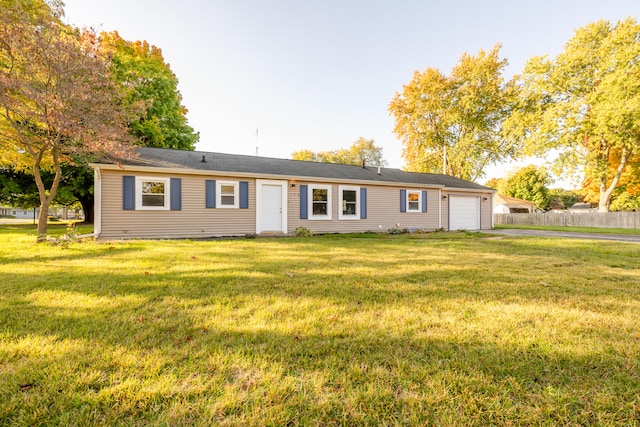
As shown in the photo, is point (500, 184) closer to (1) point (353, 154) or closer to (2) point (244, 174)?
(1) point (353, 154)

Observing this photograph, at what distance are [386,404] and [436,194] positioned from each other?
1481 centimetres

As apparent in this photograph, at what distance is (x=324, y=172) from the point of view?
43.3ft

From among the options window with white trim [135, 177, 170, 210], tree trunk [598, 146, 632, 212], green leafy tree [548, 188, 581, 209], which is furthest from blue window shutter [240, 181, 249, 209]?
green leafy tree [548, 188, 581, 209]

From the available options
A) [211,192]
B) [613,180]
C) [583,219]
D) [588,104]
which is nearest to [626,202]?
[613,180]

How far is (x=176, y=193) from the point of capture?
1011 cm

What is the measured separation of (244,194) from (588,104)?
24.9 metres

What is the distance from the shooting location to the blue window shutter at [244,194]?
11.0 meters

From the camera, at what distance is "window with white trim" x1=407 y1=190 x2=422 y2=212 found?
14.3 m

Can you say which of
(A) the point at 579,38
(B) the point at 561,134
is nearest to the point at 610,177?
(B) the point at 561,134

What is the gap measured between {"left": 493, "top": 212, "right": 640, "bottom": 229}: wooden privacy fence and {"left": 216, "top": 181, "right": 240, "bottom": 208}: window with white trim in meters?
23.3

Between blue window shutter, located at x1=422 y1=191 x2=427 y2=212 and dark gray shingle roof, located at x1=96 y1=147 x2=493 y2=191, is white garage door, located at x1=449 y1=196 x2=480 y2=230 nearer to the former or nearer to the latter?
dark gray shingle roof, located at x1=96 y1=147 x2=493 y2=191

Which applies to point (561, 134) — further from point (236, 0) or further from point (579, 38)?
point (236, 0)

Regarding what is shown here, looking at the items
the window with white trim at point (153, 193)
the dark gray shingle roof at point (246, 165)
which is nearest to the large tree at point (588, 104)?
the dark gray shingle roof at point (246, 165)

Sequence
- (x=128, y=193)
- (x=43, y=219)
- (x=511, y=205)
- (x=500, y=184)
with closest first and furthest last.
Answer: (x=43, y=219) → (x=128, y=193) → (x=511, y=205) → (x=500, y=184)
